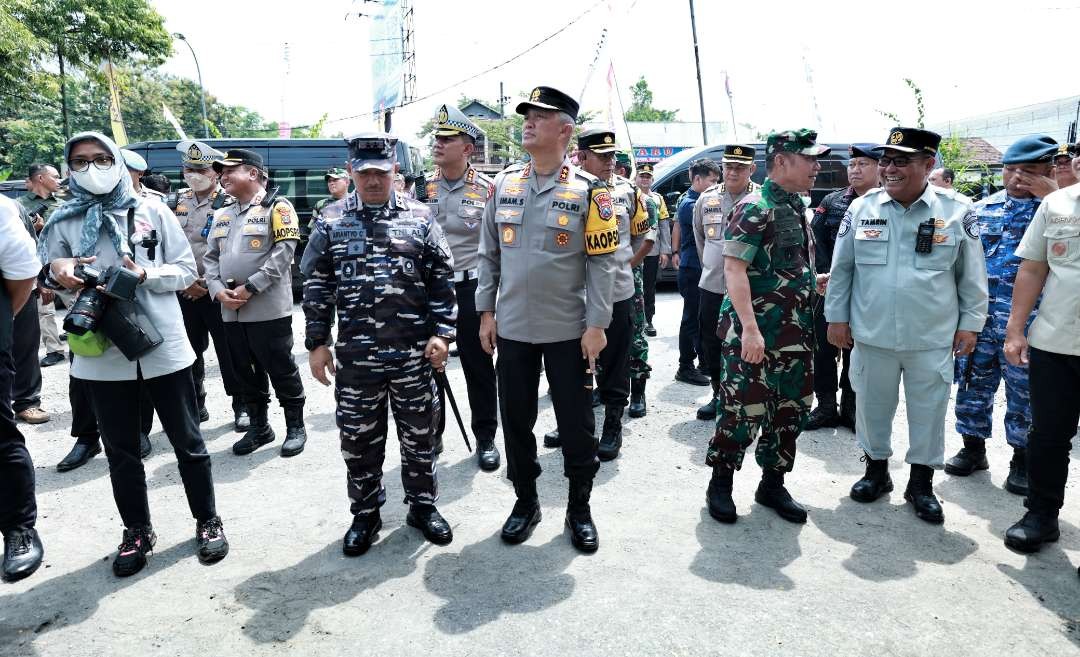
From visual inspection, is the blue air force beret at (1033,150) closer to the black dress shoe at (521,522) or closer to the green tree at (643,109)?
the black dress shoe at (521,522)

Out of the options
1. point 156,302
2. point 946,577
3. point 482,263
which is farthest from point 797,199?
point 156,302

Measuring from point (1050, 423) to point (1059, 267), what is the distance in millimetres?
704

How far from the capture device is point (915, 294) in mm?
3490

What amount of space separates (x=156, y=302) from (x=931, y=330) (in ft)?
12.1

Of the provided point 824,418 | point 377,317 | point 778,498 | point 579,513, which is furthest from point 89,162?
point 824,418

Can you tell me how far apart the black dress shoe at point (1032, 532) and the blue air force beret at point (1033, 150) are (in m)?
1.95

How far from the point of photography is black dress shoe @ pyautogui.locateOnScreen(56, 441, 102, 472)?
4.47m

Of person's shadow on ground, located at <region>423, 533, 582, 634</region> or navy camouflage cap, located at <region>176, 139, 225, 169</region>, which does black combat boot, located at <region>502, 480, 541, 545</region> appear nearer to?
person's shadow on ground, located at <region>423, 533, 582, 634</region>

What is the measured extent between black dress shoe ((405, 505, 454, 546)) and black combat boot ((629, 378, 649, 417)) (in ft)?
7.36

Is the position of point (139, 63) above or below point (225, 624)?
above

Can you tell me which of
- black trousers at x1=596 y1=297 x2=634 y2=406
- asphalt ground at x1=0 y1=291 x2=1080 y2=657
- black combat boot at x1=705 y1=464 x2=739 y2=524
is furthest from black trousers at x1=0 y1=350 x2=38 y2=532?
black combat boot at x1=705 y1=464 x2=739 y2=524

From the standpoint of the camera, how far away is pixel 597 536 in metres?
3.31

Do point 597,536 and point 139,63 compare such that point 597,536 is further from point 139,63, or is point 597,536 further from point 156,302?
point 139,63

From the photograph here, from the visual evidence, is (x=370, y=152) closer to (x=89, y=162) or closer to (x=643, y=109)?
(x=89, y=162)
